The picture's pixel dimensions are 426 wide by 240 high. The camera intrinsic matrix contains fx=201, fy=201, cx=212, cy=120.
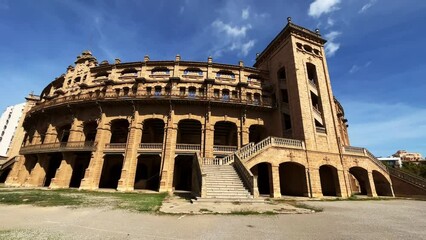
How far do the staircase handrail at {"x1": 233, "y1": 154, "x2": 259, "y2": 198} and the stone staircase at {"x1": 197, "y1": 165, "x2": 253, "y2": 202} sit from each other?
0.89 feet

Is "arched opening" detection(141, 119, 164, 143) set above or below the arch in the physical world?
below

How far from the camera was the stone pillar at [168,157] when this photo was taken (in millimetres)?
20256

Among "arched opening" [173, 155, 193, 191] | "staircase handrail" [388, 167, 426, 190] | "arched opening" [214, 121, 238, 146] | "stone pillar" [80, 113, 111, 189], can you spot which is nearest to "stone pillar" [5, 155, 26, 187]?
"stone pillar" [80, 113, 111, 189]

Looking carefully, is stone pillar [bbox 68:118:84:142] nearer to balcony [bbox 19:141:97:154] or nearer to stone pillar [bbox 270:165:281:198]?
balcony [bbox 19:141:97:154]

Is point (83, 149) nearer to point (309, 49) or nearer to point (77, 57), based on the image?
point (77, 57)

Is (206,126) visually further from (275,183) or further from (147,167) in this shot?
(147,167)

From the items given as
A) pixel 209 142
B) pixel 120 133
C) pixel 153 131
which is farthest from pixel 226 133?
pixel 120 133

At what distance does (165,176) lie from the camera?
2045 centimetres

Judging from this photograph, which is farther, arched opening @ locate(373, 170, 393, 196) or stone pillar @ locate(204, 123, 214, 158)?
arched opening @ locate(373, 170, 393, 196)

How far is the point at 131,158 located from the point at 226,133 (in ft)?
43.4

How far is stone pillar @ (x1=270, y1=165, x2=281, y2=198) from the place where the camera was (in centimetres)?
1683

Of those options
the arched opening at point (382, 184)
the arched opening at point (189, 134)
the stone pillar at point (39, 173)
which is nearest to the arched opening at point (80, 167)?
the stone pillar at point (39, 173)

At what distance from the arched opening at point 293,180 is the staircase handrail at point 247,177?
6.89m

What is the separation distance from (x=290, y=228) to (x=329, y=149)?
17.4m
